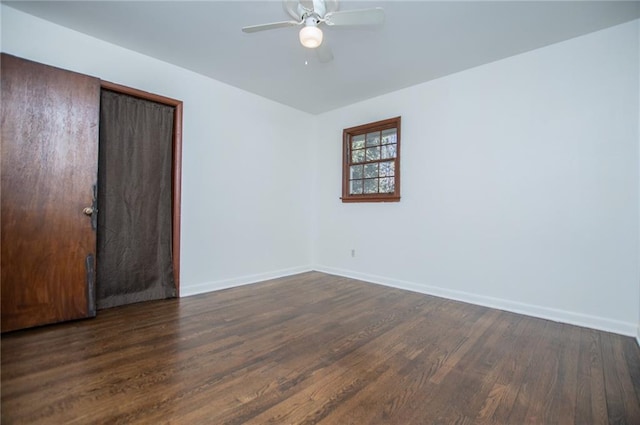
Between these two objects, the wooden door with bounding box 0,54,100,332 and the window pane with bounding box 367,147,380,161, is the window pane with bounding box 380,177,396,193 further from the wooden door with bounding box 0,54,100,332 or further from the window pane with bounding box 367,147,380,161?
the wooden door with bounding box 0,54,100,332

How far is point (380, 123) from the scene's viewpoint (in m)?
4.15

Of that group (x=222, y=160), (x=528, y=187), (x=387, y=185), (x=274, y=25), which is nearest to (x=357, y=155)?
(x=387, y=185)

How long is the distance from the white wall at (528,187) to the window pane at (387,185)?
0.73 feet

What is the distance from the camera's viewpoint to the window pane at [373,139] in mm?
4289

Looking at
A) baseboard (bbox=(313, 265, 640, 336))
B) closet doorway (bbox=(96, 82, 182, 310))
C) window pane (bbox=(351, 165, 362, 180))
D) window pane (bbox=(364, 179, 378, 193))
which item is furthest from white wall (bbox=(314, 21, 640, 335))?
closet doorway (bbox=(96, 82, 182, 310))

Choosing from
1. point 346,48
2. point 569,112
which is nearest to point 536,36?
point 569,112

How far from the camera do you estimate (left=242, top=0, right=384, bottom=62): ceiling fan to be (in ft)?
6.79

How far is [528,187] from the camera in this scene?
2961 millimetres

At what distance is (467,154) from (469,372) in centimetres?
239

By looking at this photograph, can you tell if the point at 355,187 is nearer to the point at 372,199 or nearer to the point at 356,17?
the point at 372,199

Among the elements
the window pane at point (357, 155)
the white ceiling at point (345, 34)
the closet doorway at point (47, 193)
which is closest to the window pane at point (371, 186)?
the window pane at point (357, 155)

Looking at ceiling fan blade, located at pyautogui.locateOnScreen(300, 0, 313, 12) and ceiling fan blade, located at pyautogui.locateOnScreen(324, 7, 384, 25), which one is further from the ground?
ceiling fan blade, located at pyautogui.locateOnScreen(300, 0, 313, 12)

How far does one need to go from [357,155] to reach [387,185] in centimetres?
72

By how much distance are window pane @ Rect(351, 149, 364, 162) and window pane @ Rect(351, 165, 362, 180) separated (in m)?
0.10
